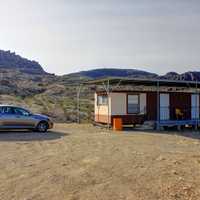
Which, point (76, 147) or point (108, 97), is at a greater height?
point (108, 97)

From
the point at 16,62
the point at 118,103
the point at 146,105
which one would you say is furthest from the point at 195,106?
the point at 16,62

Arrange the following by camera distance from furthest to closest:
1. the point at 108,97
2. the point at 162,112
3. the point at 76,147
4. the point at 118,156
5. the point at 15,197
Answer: the point at 162,112 → the point at 108,97 → the point at 76,147 → the point at 118,156 → the point at 15,197

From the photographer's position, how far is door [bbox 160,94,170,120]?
2744cm

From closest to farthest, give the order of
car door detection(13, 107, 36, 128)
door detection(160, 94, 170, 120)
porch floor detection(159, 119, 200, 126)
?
car door detection(13, 107, 36, 128) → porch floor detection(159, 119, 200, 126) → door detection(160, 94, 170, 120)

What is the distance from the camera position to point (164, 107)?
27.6 meters

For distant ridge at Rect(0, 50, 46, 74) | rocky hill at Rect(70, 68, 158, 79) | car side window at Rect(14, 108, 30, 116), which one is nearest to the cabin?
car side window at Rect(14, 108, 30, 116)

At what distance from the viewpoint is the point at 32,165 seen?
10.9m

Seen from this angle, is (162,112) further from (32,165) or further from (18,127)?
(32,165)

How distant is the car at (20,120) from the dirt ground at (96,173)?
19.7ft

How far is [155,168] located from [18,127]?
12.0m

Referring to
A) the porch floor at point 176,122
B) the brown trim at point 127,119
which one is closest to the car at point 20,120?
the brown trim at point 127,119

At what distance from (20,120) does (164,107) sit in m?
11.0

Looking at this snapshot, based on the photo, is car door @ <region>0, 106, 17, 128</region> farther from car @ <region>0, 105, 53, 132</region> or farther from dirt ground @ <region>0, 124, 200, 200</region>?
dirt ground @ <region>0, 124, 200, 200</region>

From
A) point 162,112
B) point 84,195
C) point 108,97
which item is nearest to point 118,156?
point 84,195
